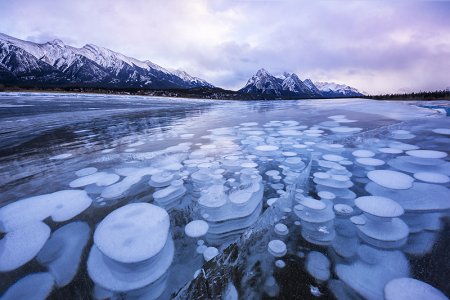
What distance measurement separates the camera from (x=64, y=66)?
158500mm

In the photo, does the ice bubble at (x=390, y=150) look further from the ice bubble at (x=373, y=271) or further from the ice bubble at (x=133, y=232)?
the ice bubble at (x=133, y=232)

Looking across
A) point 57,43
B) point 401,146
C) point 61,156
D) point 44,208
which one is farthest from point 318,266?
point 57,43

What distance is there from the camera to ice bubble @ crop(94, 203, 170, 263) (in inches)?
43.2

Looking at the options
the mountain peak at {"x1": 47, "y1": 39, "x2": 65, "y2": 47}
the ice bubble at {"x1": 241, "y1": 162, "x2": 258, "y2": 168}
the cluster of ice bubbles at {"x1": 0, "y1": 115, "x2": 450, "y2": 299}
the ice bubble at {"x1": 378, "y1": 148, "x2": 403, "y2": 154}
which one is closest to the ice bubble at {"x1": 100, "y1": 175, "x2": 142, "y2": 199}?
the cluster of ice bubbles at {"x1": 0, "y1": 115, "x2": 450, "y2": 299}

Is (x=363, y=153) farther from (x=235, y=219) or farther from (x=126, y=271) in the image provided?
(x=126, y=271)

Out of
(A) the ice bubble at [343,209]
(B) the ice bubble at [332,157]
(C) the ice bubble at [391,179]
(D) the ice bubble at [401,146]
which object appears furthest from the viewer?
(D) the ice bubble at [401,146]

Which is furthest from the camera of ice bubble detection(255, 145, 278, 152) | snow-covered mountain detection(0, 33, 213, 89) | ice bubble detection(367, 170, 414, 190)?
snow-covered mountain detection(0, 33, 213, 89)

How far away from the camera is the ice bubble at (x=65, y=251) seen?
103 centimetres

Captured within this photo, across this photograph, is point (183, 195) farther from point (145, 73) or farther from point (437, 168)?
point (145, 73)

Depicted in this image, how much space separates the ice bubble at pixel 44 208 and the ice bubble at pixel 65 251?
0.61 ft

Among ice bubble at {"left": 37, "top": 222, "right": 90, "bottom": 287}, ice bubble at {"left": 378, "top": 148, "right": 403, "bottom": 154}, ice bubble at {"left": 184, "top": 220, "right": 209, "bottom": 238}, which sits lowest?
ice bubble at {"left": 37, "top": 222, "right": 90, "bottom": 287}

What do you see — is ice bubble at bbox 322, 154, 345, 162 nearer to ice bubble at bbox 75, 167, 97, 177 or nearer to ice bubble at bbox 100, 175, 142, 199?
ice bubble at bbox 100, 175, 142, 199

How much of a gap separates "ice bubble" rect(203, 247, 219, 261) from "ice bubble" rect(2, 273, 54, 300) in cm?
72

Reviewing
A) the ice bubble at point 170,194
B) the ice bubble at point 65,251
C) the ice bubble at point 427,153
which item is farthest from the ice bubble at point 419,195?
the ice bubble at point 65,251
